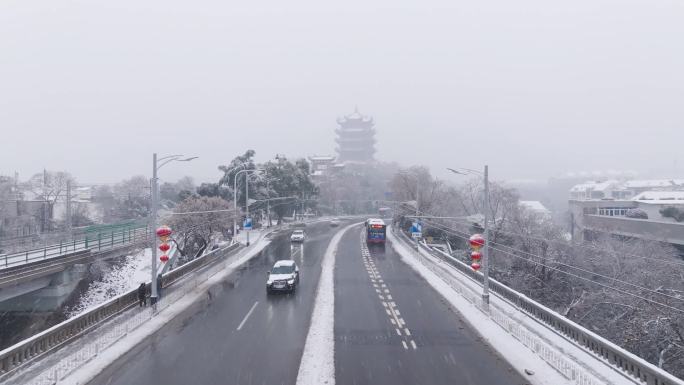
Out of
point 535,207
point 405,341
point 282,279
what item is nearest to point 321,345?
point 405,341

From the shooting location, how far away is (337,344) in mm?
18578

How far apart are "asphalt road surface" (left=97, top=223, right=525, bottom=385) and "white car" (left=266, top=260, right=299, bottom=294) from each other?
0.54 metres

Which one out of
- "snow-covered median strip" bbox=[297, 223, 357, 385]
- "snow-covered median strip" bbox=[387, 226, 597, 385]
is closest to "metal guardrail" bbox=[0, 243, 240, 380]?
"snow-covered median strip" bbox=[297, 223, 357, 385]

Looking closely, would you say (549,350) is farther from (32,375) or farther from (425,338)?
(32,375)

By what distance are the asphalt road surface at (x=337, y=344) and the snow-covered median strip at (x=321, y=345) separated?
24 cm

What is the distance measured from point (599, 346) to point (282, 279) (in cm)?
1727

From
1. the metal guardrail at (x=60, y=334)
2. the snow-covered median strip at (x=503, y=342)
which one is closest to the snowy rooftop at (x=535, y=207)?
the snow-covered median strip at (x=503, y=342)

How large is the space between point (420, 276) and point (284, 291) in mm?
11086

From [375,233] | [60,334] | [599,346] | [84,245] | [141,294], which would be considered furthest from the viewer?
[375,233]

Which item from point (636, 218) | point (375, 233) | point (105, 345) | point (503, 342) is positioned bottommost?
point (503, 342)

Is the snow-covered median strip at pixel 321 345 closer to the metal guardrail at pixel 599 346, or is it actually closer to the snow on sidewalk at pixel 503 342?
the snow on sidewalk at pixel 503 342

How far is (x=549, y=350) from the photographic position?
1650cm

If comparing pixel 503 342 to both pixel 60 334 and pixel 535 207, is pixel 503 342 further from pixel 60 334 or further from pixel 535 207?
pixel 535 207

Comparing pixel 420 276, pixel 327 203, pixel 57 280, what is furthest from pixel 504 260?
pixel 327 203
